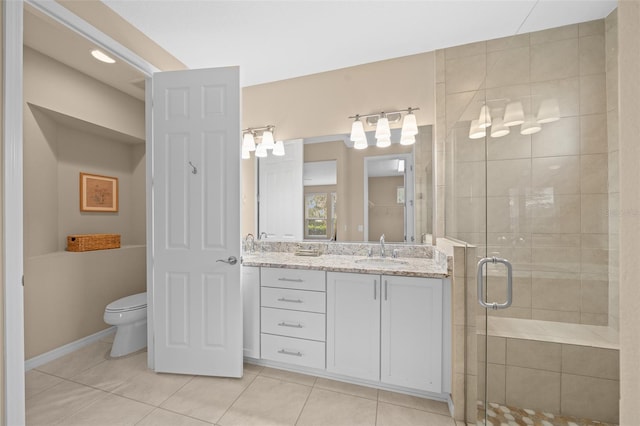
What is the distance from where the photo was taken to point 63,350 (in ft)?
7.43

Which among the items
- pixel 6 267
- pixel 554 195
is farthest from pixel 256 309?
pixel 554 195

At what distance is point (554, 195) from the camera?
4.17 ft

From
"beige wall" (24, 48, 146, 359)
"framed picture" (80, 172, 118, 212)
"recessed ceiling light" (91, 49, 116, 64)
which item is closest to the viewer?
"recessed ceiling light" (91, 49, 116, 64)

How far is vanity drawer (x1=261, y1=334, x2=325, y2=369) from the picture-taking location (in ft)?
6.22

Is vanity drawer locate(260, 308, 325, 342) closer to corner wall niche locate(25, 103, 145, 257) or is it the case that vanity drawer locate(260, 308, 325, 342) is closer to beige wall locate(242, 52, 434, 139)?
beige wall locate(242, 52, 434, 139)

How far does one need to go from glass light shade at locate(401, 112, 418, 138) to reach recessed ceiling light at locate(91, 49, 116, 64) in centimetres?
238

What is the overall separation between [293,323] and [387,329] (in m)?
0.67

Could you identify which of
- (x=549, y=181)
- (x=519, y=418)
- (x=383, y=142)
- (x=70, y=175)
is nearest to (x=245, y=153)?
(x=383, y=142)

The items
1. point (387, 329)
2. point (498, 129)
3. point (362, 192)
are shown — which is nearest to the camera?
point (498, 129)

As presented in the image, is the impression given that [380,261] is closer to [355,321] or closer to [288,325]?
[355,321]

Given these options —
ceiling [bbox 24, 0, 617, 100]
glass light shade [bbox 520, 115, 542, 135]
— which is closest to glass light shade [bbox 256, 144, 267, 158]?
ceiling [bbox 24, 0, 617, 100]

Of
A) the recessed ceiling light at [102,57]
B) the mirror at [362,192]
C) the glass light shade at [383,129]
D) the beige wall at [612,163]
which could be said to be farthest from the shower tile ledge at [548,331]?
the recessed ceiling light at [102,57]

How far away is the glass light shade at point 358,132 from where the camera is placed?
2381mm

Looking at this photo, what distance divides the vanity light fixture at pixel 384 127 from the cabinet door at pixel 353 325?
1219 mm
